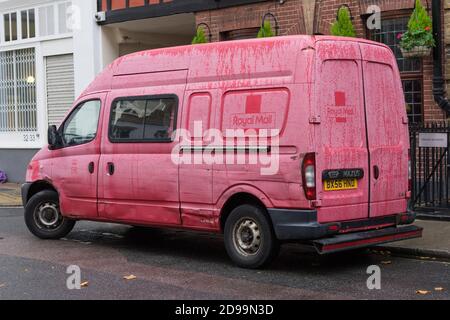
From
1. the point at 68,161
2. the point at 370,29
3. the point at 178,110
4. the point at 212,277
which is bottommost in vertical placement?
A: the point at 212,277

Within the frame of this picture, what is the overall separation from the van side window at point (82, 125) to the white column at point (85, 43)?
798 cm

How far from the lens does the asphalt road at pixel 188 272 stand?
6.58 m

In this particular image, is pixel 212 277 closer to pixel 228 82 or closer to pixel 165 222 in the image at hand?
pixel 165 222

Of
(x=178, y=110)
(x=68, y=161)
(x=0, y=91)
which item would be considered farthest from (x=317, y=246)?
(x=0, y=91)

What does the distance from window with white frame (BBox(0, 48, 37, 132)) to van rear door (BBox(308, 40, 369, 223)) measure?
43.6 feet

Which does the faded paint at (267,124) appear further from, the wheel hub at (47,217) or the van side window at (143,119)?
the wheel hub at (47,217)

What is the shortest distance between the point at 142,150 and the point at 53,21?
10.9 metres

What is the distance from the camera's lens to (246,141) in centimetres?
757

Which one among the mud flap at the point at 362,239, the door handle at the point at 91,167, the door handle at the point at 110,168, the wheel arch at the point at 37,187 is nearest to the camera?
the mud flap at the point at 362,239

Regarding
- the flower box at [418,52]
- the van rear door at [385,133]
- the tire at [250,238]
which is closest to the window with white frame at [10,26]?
the flower box at [418,52]

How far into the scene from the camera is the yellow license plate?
7270mm

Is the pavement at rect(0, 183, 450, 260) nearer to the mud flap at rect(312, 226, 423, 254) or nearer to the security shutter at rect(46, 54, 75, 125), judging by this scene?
the mud flap at rect(312, 226, 423, 254)

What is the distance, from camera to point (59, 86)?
18.4m

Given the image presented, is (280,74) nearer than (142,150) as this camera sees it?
Yes
